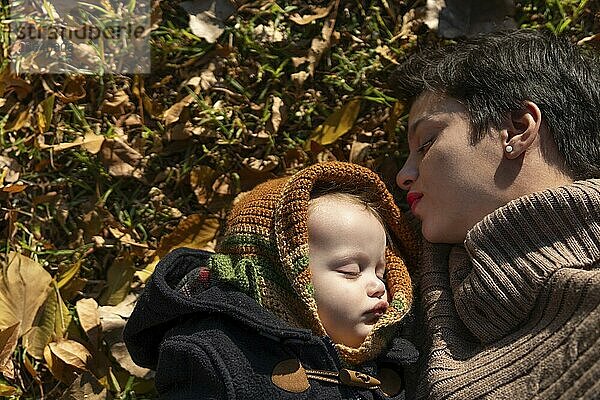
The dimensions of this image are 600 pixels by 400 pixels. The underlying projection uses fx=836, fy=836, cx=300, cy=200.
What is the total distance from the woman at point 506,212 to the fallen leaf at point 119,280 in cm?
110

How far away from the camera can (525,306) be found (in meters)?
2.64

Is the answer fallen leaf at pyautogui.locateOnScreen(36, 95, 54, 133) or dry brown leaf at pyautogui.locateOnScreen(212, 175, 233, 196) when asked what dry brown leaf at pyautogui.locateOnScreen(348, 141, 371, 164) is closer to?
dry brown leaf at pyautogui.locateOnScreen(212, 175, 233, 196)

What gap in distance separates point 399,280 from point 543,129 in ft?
2.30

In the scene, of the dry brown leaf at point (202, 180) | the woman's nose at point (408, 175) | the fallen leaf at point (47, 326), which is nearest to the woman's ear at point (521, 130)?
the woman's nose at point (408, 175)

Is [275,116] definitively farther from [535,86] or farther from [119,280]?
[535,86]

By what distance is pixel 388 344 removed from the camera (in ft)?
9.37

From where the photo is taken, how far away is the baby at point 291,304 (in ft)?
8.68

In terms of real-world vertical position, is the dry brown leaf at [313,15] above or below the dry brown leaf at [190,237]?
above

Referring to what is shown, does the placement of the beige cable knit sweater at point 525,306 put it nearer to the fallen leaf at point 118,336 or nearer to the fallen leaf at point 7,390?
the fallen leaf at point 118,336

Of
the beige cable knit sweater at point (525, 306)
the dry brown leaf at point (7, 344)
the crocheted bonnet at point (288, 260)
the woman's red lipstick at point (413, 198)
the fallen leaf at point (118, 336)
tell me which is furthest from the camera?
the fallen leaf at point (118, 336)

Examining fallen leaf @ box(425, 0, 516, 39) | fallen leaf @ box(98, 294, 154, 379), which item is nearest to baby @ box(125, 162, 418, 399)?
fallen leaf @ box(98, 294, 154, 379)

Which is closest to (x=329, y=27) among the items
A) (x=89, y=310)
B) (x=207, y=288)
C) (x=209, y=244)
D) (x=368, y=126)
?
(x=368, y=126)

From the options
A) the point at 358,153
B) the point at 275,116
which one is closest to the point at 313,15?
the point at 275,116

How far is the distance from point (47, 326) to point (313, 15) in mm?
1602
